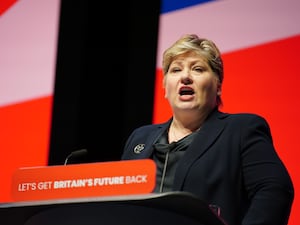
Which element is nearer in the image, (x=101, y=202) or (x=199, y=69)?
(x=101, y=202)

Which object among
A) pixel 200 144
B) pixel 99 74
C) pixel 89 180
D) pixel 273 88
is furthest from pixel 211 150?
pixel 99 74

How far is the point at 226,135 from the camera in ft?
6.88

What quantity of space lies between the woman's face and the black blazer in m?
0.13

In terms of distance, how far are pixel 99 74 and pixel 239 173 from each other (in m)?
1.72

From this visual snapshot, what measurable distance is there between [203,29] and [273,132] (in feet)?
2.15

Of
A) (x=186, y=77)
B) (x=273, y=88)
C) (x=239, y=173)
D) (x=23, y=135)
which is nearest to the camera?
(x=239, y=173)

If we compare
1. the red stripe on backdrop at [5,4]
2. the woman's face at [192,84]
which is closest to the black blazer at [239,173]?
the woman's face at [192,84]

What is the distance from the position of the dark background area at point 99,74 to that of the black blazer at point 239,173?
52.9 inches

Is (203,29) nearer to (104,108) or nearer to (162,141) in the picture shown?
(104,108)

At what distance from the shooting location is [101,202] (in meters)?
1.41

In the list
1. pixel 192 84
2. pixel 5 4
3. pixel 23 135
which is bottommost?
pixel 23 135

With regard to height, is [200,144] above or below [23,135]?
above

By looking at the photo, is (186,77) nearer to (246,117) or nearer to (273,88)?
(246,117)

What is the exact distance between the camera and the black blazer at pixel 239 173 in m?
1.88
